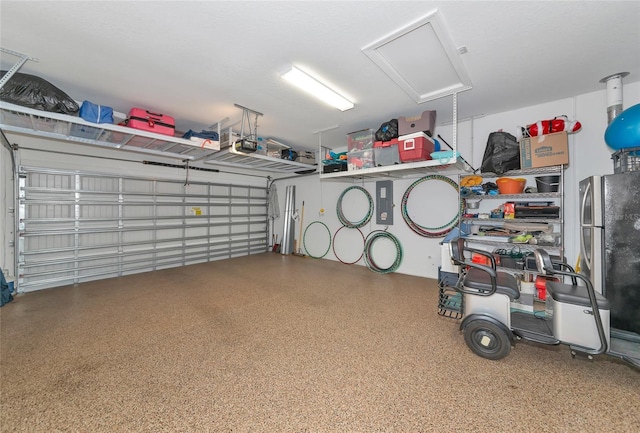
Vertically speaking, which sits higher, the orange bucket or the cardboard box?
the cardboard box

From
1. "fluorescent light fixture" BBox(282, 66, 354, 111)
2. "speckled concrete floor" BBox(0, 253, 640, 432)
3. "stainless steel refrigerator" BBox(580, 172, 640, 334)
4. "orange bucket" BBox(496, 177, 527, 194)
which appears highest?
"fluorescent light fixture" BBox(282, 66, 354, 111)

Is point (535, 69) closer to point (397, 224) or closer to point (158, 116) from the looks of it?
point (397, 224)

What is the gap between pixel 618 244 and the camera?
7.41ft

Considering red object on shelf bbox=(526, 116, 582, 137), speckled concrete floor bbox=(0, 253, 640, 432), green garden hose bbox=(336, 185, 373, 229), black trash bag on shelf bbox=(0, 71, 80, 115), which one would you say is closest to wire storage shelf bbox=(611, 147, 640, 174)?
red object on shelf bbox=(526, 116, 582, 137)

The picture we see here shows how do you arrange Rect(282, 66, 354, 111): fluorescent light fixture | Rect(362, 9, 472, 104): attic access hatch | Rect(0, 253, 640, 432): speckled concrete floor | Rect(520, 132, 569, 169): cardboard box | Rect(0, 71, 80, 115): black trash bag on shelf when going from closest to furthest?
Rect(0, 253, 640, 432): speckled concrete floor, Rect(362, 9, 472, 104): attic access hatch, Rect(0, 71, 80, 115): black trash bag on shelf, Rect(282, 66, 354, 111): fluorescent light fixture, Rect(520, 132, 569, 169): cardboard box

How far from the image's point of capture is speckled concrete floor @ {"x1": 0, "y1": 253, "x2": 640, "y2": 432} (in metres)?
1.54

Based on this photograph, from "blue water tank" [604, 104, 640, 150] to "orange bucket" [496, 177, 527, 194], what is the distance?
3.42 ft

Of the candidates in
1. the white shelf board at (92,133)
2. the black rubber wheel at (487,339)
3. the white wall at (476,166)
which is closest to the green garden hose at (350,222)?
the white wall at (476,166)

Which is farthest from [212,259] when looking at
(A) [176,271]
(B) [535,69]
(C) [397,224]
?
(B) [535,69]

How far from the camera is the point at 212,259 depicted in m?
6.57

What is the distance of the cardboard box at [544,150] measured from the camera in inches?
120

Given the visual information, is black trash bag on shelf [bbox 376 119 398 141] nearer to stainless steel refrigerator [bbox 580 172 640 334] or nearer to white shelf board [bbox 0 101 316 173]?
white shelf board [bbox 0 101 316 173]

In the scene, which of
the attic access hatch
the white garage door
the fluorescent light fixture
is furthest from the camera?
the white garage door

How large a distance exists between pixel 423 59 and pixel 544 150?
2146mm
